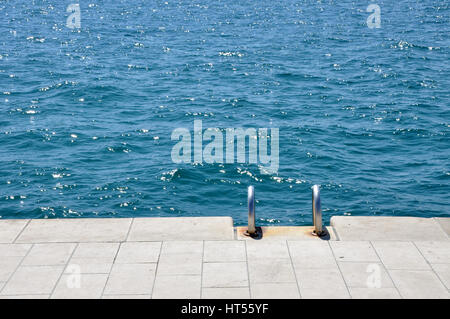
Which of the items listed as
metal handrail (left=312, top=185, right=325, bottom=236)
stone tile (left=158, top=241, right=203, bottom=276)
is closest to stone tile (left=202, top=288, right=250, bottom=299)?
stone tile (left=158, top=241, right=203, bottom=276)

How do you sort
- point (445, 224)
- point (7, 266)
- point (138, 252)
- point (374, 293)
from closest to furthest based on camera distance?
point (374, 293)
point (7, 266)
point (138, 252)
point (445, 224)

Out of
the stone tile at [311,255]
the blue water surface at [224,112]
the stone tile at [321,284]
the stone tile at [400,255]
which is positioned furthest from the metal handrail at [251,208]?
the blue water surface at [224,112]

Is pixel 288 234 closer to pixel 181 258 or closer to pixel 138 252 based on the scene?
pixel 181 258

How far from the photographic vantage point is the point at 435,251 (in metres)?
9.23

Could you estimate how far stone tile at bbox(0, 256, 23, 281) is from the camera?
8594mm

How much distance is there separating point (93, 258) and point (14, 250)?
1.22m

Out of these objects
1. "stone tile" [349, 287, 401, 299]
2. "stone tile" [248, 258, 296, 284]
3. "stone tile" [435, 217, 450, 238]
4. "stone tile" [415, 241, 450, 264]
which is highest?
"stone tile" [435, 217, 450, 238]

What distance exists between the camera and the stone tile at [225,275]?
8.34 m

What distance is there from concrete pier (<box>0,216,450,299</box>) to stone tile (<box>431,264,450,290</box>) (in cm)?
1

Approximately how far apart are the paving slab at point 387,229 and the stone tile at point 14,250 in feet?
15.4

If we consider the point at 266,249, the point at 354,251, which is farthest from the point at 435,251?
the point at 266,249

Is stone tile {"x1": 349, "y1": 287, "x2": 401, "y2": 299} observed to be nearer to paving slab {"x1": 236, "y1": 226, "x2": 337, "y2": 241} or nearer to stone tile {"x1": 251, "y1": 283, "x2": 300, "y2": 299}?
stone tile {"x1": 251, "y1": 283, "x2": 300, "y2": 299}

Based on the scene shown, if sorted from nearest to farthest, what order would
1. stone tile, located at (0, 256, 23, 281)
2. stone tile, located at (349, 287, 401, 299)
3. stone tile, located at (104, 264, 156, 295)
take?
stone tile, located at (349, 287, 401, 299), stone tile, located at (104, 264, 156, 295), stone tile, located at (0, 256, 23, 281)
